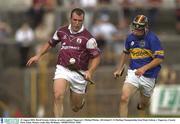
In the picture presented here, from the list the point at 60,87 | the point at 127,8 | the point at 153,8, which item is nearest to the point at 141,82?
the point at 60,87

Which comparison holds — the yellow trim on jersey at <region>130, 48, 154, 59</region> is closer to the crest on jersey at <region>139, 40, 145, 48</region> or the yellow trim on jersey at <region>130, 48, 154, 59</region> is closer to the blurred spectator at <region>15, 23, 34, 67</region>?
the crest on jersey at <region>139, 40, 145, 48</region>

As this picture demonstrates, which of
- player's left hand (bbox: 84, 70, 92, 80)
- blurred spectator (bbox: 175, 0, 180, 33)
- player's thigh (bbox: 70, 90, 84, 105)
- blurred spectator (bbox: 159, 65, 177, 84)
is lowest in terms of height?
blurred spectator (bbox: 159, 65, 177, 84)

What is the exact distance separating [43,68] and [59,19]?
207cm

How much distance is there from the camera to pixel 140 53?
1673cm

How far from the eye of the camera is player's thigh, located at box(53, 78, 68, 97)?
16.4m

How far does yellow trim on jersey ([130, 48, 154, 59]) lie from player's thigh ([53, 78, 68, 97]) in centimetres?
135

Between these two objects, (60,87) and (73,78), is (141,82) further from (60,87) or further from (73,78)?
(60,87)

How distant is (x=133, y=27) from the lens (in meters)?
16.5

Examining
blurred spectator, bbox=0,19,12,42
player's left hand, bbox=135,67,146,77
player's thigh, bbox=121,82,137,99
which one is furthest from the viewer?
blurred spectator, bbox=0,19,12,42

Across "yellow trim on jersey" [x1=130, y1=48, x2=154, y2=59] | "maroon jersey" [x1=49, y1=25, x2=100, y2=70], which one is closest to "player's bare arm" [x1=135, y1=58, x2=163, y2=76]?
"yellow trim on jersey" [x1=130, y1=48, x2=154, y2=59]

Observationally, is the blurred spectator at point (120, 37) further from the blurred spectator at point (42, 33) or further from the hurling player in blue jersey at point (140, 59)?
the hurling player in blue jersey at point (140, 59)

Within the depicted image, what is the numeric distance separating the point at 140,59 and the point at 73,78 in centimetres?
128

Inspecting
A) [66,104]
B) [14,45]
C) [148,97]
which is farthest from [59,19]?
[148,97]

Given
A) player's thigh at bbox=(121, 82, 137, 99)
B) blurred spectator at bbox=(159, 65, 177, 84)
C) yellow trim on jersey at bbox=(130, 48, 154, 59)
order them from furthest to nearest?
1. blurred spectator at bbox=(159, 65, 177, 84)
2. yellow trim on jersey at bbox=(130, 48, 154, 59)
3. player's thigh at bbox=(121, 82, 137, 99)
